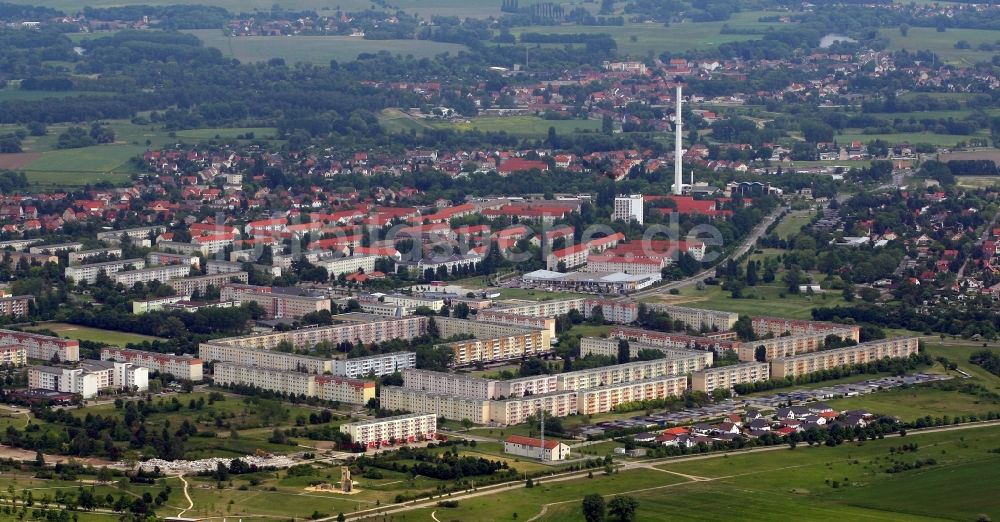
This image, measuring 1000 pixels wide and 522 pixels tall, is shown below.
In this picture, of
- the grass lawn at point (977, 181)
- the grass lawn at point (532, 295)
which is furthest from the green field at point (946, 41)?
the grass lawn at point (532, 295)

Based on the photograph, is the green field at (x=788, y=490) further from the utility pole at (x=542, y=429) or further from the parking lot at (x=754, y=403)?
the parking lot at (x=754, y=403)

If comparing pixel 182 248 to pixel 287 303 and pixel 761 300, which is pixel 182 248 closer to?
pixel 287 303

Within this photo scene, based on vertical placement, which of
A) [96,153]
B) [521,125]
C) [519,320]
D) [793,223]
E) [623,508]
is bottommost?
[521,125]

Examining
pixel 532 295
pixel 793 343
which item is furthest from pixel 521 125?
pixel 793 343

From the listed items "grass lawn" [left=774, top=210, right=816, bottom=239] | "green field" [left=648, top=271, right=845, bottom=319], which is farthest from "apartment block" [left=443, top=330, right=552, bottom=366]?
"grass lawn" [left=774, top=210, right=816, bottom=239]

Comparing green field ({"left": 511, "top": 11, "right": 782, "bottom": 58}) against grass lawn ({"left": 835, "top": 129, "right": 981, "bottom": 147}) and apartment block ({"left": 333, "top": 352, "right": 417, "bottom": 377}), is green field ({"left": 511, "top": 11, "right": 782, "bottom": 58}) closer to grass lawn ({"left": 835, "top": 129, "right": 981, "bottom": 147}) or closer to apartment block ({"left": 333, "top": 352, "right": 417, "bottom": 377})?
grass lawn ({"left": 835, "top": 129, "right": 981, "bottom": 147})

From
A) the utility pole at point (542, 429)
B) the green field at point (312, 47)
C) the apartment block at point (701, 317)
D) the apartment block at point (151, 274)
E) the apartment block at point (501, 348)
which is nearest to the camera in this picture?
the utility pole at point (542, 429)

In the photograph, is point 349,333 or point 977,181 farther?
point 977,181
